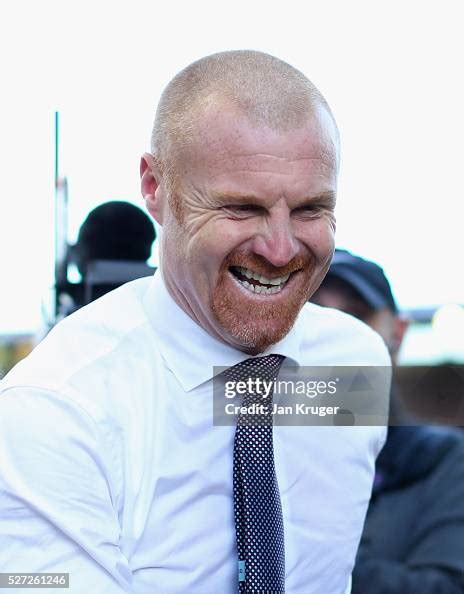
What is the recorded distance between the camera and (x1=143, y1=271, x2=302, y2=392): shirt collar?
1.26 m

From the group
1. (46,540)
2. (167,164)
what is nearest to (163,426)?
(46,540)

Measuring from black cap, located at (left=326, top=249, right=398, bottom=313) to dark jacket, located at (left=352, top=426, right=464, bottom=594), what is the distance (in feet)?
0.89

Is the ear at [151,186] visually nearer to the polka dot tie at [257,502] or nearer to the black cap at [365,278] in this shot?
the polka dot tie at [257,502]

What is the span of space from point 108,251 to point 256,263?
717 mm

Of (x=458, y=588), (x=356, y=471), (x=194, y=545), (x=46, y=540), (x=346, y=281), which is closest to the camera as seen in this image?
(x=46, y=540)

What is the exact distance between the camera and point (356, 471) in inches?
55.6

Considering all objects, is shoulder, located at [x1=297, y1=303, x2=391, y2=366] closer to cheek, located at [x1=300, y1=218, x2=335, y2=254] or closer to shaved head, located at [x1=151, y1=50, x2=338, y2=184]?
cheek, located at [x1=300, y1=218, x2=335, y2=254]

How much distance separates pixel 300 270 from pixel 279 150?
0.53ft

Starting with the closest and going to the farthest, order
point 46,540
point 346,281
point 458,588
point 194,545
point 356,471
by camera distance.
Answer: point 46,540, point 194,545, point 356,471, point 458,588, point 346,281

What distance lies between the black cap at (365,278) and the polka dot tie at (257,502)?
695 mm

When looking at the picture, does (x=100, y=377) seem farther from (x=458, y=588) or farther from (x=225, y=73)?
(x=458, y=588)

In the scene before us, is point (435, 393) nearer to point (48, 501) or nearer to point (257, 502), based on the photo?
point (257, 502)

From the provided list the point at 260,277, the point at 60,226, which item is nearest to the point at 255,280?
the point at 260,277

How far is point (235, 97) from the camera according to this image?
1128 mm
